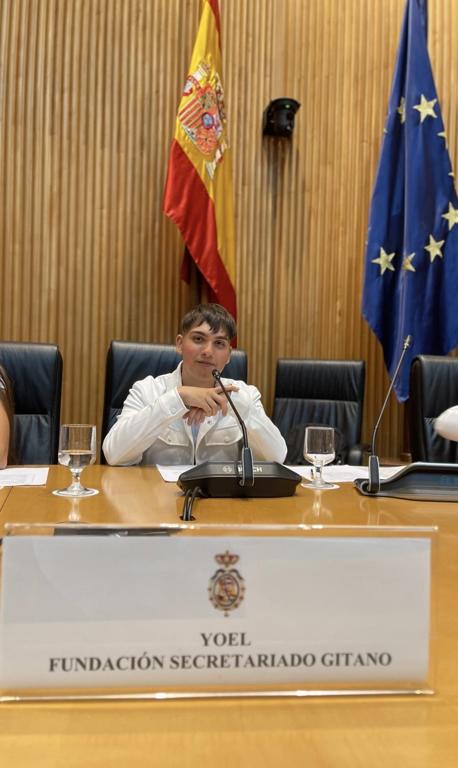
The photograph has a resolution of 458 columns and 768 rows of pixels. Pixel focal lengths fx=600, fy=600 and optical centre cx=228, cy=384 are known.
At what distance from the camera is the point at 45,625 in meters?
0.49

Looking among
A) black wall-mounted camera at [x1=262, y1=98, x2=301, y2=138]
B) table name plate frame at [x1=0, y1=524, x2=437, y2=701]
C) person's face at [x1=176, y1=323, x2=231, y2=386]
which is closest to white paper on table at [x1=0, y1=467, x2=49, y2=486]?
person's face at [x1=176, y1=323, x2=231, y2=386]

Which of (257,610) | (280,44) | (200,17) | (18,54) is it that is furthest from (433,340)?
(257,610)

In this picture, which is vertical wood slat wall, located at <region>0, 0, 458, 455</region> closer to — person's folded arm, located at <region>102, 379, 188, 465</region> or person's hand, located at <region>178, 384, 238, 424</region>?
person's folded arm, located at <region>102, 379, 188, 465</region>

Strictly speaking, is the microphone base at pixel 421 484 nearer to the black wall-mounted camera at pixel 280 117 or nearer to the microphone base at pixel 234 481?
the microphone base at pixel 234 481

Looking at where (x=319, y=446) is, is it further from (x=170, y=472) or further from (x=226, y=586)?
(x=226, y=586)

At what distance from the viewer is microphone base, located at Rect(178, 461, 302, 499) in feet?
4.64

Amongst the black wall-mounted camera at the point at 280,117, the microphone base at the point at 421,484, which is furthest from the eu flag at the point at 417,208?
the microphone base at the point at 421,484

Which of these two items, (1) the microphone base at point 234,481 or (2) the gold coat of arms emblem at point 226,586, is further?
(1) the microphone base at point 234,481

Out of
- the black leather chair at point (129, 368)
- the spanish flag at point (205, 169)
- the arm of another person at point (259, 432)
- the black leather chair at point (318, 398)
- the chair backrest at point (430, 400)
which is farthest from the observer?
the spanish flag at point (205, 169)

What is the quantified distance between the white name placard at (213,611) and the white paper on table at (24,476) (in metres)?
1.11

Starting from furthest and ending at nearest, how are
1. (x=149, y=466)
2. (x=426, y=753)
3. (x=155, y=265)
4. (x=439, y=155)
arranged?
(x=155, y=265)
(x=439, y=155)
(x=149, y=466)
(x=426, y=753)

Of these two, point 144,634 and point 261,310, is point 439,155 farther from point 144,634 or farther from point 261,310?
point 144,634

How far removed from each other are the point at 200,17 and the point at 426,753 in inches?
156

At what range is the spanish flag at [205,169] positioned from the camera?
3295 millimetres
